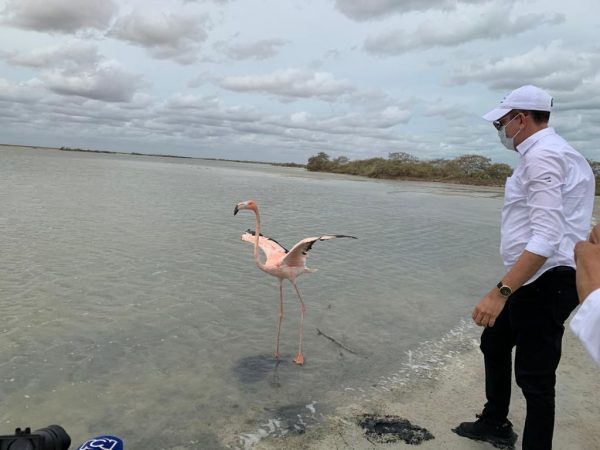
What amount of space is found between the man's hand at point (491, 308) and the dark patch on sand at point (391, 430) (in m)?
1.44

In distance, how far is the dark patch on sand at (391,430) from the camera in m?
3.88

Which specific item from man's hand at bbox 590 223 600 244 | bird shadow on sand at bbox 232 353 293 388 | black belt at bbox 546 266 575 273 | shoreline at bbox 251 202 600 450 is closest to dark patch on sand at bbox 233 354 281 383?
bird shadow on sand at bbox 232 353 293 388

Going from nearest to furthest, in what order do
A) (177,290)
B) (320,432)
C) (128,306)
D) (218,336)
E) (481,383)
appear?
(320,432) → (481,383) → (218,336) → (128,306) → (177,290)

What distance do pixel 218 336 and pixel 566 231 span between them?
4362mm

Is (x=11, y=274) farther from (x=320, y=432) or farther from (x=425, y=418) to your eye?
(x=425, y=418)

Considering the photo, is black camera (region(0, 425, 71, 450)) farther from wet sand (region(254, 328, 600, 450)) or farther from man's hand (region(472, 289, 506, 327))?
man's hand (region(472, 289, 506, 327))

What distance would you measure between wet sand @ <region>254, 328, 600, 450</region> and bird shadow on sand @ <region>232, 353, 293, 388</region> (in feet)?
3.17

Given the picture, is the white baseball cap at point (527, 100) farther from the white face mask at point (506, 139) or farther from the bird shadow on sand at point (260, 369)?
the bird shadow on sand at point (260, 369)

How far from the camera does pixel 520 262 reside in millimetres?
2850

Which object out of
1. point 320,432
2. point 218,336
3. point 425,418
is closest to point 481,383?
point 425,418

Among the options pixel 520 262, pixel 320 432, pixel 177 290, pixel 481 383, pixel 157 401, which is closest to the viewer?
pixel 520 262

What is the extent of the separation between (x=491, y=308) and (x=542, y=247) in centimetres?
48

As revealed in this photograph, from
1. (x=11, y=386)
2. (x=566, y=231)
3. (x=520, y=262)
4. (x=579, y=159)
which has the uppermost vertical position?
(x=579, y=159)

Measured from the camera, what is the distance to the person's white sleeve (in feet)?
4.36
